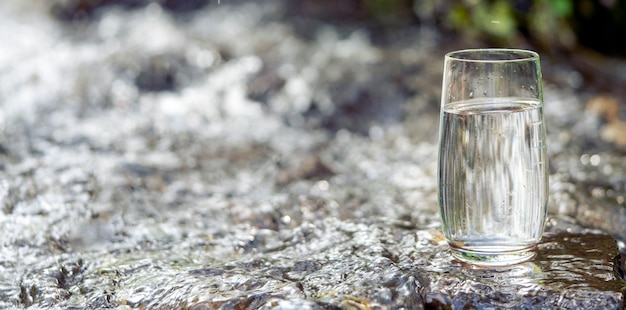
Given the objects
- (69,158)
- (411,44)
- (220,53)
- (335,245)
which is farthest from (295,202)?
(411,44)

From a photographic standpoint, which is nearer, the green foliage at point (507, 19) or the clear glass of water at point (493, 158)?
the clear glass of water at point (493, 158)

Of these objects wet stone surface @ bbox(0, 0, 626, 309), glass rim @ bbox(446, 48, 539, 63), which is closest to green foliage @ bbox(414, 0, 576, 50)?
wet stone surface @ bbox(0, 0, 626, 309)

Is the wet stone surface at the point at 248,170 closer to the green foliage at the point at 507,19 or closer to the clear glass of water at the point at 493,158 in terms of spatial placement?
the clear glass of water at the point at 493,158

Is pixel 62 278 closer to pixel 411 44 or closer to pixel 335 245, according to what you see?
pixel 335 245

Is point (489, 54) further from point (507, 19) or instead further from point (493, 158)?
point (507, 19)

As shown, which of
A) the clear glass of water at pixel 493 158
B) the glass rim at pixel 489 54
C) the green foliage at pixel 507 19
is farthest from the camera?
the green foliage at pixel 507 19

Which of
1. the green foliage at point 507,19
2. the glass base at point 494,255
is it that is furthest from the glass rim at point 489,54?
the green foliage at point 507,19

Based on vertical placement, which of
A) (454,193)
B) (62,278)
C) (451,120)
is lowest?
(62,278)
